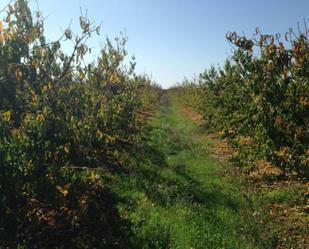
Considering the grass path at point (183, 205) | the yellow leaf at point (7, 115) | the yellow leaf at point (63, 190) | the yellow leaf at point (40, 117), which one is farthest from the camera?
the yellow leaf at point (63, 190)

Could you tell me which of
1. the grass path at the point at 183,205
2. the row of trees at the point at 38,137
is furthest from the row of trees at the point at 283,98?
the row of trees at the point at 38,137

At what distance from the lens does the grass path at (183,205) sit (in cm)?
719

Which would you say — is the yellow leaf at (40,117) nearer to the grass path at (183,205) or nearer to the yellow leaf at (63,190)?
the yellow leaf at (63,190)

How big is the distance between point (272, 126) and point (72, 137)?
175 inches

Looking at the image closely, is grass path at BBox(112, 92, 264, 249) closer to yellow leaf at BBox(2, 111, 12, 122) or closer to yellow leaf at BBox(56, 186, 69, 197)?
yellow leaf at BBox(56, 186, 69, 197)

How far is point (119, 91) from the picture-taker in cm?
1583

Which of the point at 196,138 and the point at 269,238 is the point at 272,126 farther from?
the point at 196,138

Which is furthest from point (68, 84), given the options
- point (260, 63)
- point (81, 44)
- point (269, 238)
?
point (269, 238)

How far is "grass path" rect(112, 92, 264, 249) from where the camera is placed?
7.19 m

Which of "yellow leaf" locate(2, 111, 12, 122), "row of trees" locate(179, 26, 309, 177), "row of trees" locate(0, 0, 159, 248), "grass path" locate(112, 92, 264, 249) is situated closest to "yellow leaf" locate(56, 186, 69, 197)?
"row of trees" locate(0, 0, 159, 248)

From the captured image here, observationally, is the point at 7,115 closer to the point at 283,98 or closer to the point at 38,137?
the point at 38,137

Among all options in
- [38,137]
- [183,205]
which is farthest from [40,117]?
[183,205]

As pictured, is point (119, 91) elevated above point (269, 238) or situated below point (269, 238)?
above

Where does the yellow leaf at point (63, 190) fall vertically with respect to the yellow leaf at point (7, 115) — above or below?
below
